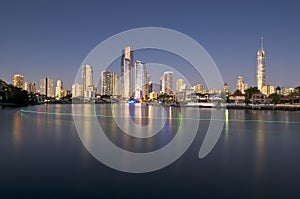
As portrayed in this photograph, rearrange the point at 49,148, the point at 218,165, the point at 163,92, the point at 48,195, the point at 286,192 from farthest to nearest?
the point at 163,92
the point at 49,148
the point at 218,165
the point at 286,192
the point at 48,195

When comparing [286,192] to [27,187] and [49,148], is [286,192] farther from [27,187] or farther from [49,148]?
[49,148]

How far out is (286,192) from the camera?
690 cm

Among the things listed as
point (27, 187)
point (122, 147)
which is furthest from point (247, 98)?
point (27, 187)

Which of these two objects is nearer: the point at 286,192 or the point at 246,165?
the point at 286,192

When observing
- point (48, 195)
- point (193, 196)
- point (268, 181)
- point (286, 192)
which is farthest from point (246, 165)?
point (48, 195)

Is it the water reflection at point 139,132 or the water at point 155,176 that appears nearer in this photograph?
the water at point 155,176

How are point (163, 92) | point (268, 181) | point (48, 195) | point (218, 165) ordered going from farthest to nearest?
point (163, 92), point (218, 165), point (268, 181), point (48, 195)

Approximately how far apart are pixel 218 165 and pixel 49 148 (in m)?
7.84

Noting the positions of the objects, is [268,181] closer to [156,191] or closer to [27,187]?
[156,191]

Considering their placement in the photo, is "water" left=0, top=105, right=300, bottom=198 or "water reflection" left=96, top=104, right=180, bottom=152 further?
"water reflection" left=96, top=104, right=180, bottom=152

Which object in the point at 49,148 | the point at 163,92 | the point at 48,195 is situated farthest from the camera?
the point at 163,92

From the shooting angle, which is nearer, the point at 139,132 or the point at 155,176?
the point at 155,176

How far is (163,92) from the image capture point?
17362 centimetres

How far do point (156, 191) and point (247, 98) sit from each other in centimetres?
9930
